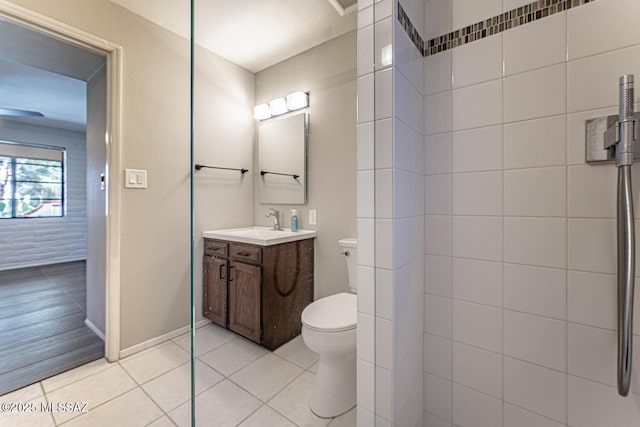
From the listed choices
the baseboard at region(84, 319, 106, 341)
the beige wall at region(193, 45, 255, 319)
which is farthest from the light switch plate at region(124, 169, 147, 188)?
the baseboard at region(84, 319, 106, 341)

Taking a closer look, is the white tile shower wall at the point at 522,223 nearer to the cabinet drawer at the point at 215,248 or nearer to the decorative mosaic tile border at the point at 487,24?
the decorative mosaic tile border at the point at 487,24

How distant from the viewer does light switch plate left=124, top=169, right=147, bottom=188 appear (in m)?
1.72

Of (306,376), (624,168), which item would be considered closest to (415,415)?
(306,376)

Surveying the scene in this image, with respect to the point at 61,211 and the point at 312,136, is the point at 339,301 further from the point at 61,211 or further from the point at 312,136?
the point at 61,211

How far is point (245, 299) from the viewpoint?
1583 mm

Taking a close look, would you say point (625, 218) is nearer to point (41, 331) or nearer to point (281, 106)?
point (281, 106)

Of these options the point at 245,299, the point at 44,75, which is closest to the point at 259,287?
the point at 245,299

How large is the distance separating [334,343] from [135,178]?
1.68m

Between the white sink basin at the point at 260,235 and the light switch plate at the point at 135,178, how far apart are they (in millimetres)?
710

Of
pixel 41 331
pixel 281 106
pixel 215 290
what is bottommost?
pixel 41 331

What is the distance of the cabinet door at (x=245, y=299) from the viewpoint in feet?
5.06

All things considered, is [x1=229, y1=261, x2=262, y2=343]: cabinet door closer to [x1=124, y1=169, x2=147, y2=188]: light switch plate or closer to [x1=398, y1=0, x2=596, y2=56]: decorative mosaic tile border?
[x1=124, y1=169, x2=147, y2=188]: light switch plate

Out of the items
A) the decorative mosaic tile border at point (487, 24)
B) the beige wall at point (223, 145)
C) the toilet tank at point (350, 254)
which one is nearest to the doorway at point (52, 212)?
the beige wall at point (223, 145)

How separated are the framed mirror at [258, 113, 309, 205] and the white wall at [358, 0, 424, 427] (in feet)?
2.19
